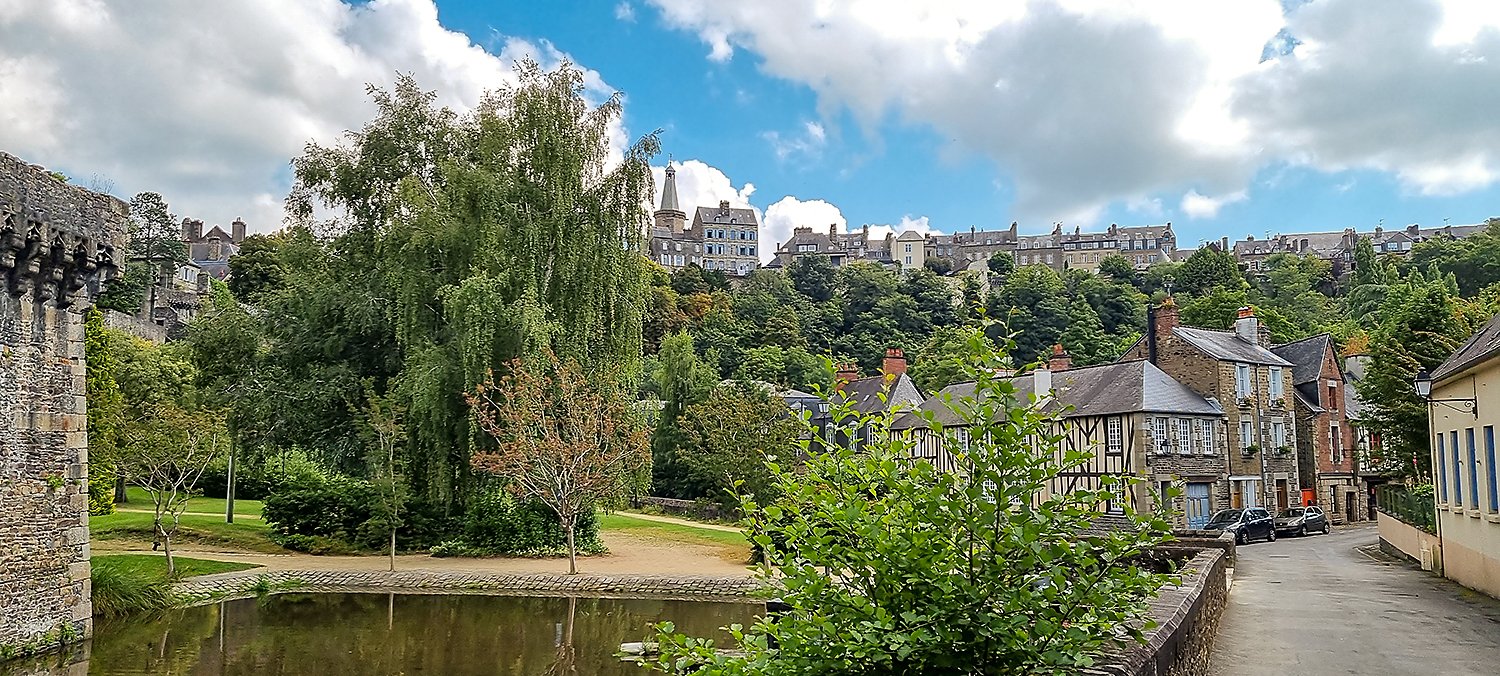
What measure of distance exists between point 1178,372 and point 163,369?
122 feet

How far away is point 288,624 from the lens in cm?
1571

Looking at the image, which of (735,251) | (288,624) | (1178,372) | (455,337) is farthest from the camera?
(735,251)

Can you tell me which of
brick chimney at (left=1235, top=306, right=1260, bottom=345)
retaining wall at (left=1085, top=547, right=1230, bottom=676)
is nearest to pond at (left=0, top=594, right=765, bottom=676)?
retaining wall at (left=1085, top=547, right=1230, bottom=676)

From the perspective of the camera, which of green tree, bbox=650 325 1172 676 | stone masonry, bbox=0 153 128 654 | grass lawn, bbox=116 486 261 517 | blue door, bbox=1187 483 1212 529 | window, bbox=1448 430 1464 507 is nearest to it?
green tree, bbox=650 325 1172 676

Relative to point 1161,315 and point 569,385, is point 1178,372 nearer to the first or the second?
point 1161,315

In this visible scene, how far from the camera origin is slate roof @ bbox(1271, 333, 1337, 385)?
3950 cm

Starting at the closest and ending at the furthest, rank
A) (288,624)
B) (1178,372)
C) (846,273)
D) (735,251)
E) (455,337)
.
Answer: (288,624)
(455,337)
(1178,372)
(846,273)
(735,251)

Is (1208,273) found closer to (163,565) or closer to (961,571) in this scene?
(163,565)

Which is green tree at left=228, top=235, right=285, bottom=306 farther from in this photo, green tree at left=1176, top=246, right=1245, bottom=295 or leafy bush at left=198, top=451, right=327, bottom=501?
green tree at left=1176, top=246, right=1245, bottom=295

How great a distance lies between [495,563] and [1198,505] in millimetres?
23514

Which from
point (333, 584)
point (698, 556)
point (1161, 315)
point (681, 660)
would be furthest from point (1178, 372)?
point (681, 660)

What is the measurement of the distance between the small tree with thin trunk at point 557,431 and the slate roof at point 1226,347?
22698mm

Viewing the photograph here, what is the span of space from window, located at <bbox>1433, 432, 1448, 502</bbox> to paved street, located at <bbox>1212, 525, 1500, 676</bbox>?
5.25ft

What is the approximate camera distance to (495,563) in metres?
→ 22.7
